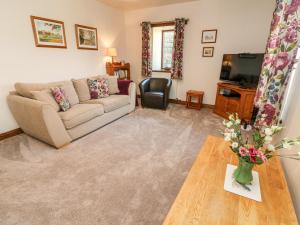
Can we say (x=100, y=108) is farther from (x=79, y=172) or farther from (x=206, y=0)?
(x=206, y=0)

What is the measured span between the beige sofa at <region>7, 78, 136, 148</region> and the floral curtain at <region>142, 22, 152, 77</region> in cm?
187

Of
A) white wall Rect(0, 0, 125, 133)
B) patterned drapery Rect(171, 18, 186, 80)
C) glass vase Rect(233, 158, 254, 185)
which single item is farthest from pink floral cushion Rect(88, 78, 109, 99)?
glass vase Rect(233, 158, 254, 185)

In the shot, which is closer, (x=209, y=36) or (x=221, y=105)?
(x=221, y=105)

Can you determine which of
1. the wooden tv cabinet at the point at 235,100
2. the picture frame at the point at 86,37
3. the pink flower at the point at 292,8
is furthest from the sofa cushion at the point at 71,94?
the pink flower at the point at 292,8

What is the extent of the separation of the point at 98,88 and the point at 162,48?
2.57 meters

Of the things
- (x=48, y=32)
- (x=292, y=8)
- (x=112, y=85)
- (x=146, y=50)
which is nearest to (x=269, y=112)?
(x=292, y=8)

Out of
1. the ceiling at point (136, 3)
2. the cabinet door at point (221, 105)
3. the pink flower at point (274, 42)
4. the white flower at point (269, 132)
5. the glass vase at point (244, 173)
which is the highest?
the ceiling at point (136, 3)

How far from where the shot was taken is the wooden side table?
412 centimetres

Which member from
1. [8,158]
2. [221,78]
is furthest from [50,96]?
[221,78]

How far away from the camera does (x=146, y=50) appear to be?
469 centimetres

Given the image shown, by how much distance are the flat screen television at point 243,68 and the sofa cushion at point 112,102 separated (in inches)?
92.2

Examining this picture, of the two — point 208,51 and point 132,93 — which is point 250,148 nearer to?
point 132,93

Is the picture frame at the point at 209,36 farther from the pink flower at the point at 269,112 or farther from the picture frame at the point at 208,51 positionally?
the pink flower at the point at 269,112

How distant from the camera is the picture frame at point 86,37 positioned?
142 inches
